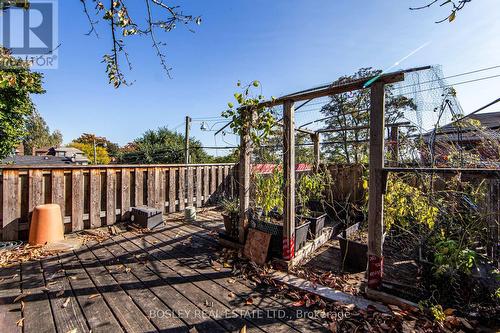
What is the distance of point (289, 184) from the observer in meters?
2.60

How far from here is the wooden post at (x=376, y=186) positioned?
197 centimetres

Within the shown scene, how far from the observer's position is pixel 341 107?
6.26m

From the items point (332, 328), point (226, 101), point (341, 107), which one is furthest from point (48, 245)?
point (341, 107)

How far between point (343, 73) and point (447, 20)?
562 centimetres

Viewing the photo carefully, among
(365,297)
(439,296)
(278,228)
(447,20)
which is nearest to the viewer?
(447,20)

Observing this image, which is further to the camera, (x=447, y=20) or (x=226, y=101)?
(x=226, y=101)

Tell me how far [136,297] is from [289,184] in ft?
6.31

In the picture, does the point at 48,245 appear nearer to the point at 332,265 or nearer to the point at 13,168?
the point at 13,168

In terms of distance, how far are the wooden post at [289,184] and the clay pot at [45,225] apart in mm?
3412

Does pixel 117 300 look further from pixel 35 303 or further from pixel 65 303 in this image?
pixel 35 303

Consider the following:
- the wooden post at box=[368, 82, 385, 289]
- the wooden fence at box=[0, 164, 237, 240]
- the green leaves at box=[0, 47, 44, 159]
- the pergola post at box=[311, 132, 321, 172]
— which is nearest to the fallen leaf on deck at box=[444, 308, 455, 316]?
the wooden post at box=[368, 82, 385, 289]

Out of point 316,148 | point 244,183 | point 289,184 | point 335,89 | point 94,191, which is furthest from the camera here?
point 316,148

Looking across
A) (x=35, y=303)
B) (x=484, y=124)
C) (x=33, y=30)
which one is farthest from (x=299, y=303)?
(x=484, y=124)

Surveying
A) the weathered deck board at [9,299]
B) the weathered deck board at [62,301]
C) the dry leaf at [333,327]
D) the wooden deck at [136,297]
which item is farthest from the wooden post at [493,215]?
the weathered deck board at [9,299]
